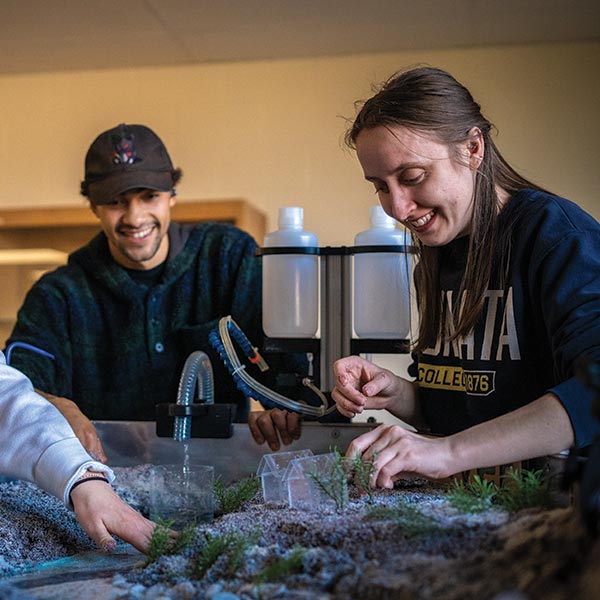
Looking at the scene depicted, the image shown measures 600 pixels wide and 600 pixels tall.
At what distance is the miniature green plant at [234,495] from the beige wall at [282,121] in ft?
9.63

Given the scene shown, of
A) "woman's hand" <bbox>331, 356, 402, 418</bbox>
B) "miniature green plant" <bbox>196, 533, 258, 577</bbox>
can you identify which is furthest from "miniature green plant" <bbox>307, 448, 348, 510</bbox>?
"woman's hand" <bbox>331, 356, 402, 418</bbox>

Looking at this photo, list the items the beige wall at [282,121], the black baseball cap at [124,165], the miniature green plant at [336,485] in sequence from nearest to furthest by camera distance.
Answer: the miniature green plant at [336,485] < the black baseball cap at [124,165] < the beige wall at [282,121]

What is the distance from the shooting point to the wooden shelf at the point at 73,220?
13.2 ft

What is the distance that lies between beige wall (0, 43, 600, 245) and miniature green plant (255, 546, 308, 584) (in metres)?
3.42

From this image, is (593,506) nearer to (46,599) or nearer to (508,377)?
(46,599)

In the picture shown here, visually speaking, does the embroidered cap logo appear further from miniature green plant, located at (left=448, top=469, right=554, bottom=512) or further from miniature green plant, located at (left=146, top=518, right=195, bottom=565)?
miniature green plant, located at (left=448, top=469, right=554, bottom=512)

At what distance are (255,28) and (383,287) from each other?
101 inches

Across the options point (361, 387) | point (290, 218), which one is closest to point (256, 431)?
point (361, 387)

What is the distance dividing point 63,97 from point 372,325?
3.35 meters

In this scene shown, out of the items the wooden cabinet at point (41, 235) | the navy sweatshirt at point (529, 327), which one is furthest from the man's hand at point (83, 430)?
the wooden cabinet at point (41, 235)

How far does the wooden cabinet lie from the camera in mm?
4090

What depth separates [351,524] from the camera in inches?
32.4

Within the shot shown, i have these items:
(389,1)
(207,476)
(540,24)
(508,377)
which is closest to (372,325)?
(508,377)

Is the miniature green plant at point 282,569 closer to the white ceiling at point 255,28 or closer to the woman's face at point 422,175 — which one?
the woman's face at point 422,175
